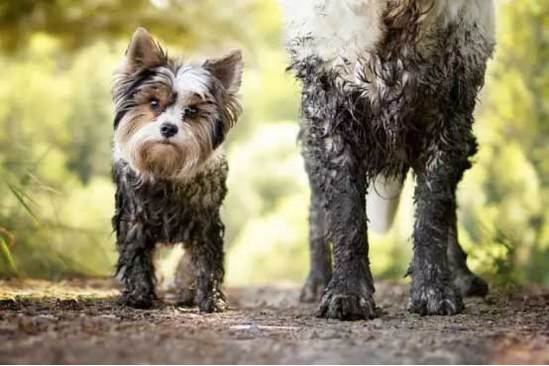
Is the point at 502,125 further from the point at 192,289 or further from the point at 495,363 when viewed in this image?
the point at 495,363

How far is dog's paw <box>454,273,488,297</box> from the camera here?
24.4ft

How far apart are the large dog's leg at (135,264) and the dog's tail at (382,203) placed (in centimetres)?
149

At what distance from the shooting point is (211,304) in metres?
6.50

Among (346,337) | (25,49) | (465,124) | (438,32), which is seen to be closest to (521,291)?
(465,124)

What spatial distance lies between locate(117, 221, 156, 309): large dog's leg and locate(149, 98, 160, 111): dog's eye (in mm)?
731

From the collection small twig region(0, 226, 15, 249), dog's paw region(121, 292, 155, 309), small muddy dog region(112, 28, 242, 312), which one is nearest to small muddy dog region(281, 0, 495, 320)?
small muddy dog region(112, 28, 242, 312)

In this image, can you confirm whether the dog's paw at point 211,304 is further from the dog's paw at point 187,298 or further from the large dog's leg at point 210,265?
the dog's paw at point 187,298

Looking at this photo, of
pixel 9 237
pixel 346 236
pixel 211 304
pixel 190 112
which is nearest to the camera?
pixel 346 236

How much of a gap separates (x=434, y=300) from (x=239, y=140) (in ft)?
25.1

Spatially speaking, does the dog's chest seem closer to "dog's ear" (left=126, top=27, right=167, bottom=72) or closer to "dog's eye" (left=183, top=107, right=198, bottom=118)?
"dog's eye" (left=183, top=107, right=198, bottom=118)

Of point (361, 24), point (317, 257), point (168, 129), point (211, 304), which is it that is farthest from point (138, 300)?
point (361, 24)

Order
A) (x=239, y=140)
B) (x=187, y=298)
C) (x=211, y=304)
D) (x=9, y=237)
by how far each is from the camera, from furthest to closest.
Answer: (x=239, y=140)
(x=9, y=237)
(x=187, y=298)
(x=211, y=304)

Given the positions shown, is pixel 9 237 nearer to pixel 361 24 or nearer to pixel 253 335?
pixel 253 335

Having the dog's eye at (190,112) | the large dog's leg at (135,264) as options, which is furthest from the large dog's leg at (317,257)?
the dog's eye at (190,112)
